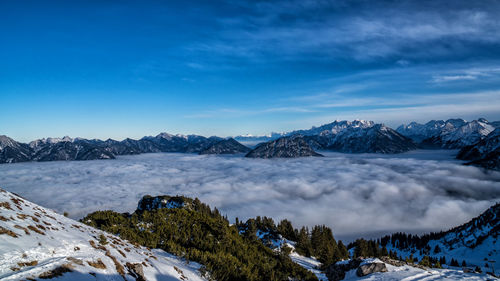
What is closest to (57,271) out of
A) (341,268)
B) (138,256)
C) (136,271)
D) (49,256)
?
(49,256)

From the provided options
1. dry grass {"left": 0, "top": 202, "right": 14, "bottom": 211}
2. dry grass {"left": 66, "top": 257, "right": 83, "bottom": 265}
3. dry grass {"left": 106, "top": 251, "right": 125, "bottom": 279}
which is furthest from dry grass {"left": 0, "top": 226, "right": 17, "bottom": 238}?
dry grass {"left": 106, "top": 251, "right": 125, "bottom": 279}

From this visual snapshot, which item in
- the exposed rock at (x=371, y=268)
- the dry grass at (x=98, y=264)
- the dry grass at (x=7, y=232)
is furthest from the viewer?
the exposed rock at (x=371, y=268)

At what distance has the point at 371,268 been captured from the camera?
153ft

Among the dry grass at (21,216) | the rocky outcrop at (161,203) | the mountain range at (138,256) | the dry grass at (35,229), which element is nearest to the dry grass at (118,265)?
the mountain range at (138,256)

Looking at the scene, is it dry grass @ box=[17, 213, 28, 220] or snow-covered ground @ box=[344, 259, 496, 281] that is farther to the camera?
snow-covered ground @ box=[344, 259, 496, 281]

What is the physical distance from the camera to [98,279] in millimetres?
19375

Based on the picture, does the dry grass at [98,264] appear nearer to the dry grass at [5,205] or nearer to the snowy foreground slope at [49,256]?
the snowy foreground slope at [49,256]

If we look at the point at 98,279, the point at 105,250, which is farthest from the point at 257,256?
the point at 98,279

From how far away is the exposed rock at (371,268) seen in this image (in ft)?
152

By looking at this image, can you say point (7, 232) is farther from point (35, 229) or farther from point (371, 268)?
point (371, 268)

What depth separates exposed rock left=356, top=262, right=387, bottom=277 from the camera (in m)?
46.4

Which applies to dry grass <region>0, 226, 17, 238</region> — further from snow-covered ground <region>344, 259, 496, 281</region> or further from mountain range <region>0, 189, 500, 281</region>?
snow-covered ground <region>344, 259, 496, 281</region>

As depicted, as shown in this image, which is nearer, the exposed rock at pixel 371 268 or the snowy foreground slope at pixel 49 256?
the snowy foreground slope at pixel 49 256

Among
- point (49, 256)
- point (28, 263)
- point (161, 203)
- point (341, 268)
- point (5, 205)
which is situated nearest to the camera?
point (28, 263)
